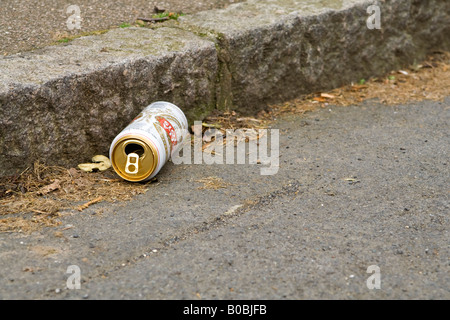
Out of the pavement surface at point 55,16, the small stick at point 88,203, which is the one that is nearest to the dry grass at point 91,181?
the small stick at point 88,203

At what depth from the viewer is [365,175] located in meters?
2.86

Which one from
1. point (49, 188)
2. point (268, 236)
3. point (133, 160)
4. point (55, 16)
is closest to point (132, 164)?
point (133, 160)

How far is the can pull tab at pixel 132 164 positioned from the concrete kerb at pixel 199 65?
12.6 inches

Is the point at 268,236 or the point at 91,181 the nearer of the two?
the point at 268,236

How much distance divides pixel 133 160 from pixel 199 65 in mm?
824

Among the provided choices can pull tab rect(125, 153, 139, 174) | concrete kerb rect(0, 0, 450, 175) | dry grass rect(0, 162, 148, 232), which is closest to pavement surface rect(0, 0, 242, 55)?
concrete kerb rect(0, 0, 450, 175)

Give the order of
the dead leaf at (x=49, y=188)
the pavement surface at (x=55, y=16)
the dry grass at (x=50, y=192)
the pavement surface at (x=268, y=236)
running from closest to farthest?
the pavement surface at (x=268, y=236) < the dry grass at (x=50, y=192) < the dead leaf at (x=49, y=188) < the pavement surface at (x=55, y=16)

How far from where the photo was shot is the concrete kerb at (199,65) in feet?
8.81

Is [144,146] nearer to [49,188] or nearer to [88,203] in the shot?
[88,203]

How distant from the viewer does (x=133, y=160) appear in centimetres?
272

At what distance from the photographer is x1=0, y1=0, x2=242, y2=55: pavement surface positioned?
3.07 metres

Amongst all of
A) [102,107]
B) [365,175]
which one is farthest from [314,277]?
[102,107]

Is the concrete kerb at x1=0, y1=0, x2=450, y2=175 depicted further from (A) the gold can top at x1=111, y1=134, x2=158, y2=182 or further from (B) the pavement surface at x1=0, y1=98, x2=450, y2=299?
(B) the pavement surface at x1=0, y1=98, x2=450, y2=299

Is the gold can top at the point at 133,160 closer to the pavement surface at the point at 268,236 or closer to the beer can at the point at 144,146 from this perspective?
the beer can at the point at 144,146
